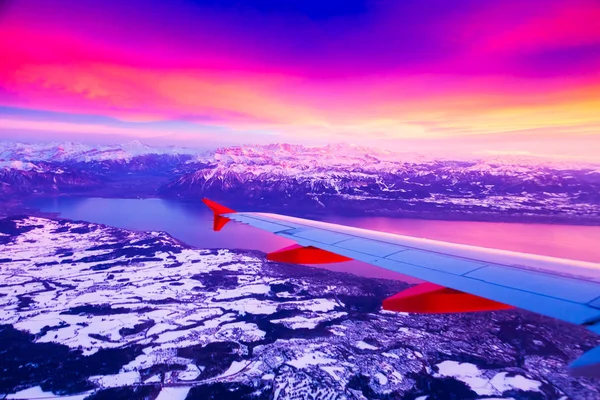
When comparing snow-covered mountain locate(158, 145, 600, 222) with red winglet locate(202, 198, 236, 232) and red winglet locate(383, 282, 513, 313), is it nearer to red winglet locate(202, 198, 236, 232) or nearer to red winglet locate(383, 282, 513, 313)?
red winglet locate(202, 198, 236, 232)

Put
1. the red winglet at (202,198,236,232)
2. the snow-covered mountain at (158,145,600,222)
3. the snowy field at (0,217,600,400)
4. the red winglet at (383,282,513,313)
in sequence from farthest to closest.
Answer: the snow-covered mountain at (158,145,600,222)
the snowy field at (0,217,600,400)
the red winglet at (202,198,236,232)
the red winglet at (383,282,513,313)

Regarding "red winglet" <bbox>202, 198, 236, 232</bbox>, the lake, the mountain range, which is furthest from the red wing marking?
the mountain range

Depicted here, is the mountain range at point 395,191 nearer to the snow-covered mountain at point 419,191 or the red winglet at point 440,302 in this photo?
the snow-covered mountain at point 419,191

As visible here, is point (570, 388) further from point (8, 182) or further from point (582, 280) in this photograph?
point (8, 182)

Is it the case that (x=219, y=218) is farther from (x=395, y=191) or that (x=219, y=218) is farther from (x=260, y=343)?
(x=395, y=191)

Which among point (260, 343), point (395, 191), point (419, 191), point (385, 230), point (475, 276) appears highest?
point (475, 276)

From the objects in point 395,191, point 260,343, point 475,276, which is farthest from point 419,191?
point 475,276

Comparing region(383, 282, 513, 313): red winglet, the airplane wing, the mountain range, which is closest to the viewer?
the airplane wing

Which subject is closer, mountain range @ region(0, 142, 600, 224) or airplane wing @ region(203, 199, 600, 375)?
airplane wing @ region(203, 199, 600, 375)
